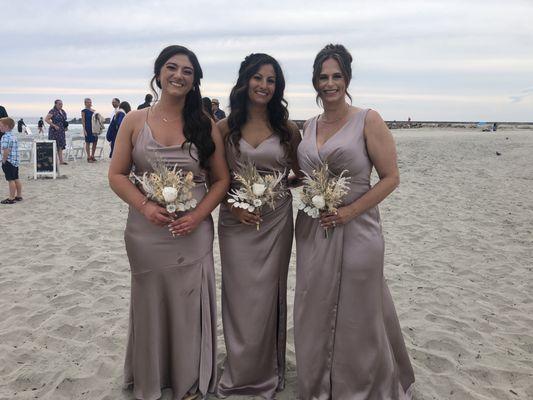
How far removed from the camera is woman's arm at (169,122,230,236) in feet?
10.6

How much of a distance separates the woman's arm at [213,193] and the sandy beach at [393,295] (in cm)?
143

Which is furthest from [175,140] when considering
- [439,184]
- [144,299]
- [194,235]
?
[439,184]

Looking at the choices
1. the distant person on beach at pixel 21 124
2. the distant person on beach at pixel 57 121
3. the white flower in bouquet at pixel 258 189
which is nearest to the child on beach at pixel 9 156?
the distant person on beach at pixel 57 121

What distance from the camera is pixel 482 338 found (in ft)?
15.2

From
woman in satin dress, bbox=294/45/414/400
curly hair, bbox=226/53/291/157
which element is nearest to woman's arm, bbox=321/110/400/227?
woman in satin dress, bbox=294/45/414/400

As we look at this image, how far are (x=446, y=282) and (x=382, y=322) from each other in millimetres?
3247

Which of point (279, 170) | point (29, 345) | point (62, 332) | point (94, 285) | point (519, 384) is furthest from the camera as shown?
point (94, 285)

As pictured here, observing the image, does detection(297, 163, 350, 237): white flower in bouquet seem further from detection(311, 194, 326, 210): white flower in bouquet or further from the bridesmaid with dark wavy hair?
the bridesmaid with dark wavy hair

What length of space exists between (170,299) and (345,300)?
127 cm

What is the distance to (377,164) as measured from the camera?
3.25m

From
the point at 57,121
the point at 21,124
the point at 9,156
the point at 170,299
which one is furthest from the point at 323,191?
the point at 21,124

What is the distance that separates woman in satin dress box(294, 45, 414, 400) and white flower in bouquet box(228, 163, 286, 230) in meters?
0.31

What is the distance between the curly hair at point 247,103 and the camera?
3442 millimetres

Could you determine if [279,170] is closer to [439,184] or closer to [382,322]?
[382,322]
